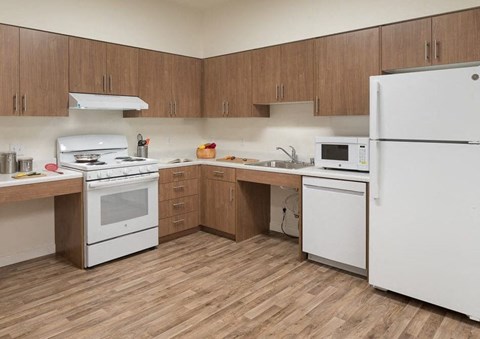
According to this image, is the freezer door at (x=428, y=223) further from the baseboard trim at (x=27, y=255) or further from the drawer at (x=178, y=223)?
the baseboard trim at (x=27, y=255)

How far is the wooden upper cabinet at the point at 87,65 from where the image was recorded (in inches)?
146

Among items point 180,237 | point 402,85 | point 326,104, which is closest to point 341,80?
point 326,104

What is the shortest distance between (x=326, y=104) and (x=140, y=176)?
2025mm

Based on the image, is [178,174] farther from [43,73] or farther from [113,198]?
[43,73]

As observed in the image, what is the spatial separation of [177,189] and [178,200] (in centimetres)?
14

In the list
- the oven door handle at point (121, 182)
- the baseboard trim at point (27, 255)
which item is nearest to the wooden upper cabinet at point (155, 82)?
the oven door handle at point (121, 182)

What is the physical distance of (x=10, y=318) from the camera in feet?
8.69

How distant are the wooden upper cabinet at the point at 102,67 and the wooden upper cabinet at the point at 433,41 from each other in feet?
8.62

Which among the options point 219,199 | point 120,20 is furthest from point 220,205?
point 120,20

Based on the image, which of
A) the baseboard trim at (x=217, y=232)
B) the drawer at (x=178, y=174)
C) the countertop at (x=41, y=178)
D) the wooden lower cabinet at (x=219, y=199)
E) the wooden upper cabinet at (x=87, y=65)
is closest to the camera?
the countertop at (x=41, y=178)

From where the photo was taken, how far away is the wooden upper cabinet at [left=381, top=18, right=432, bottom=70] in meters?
3.07

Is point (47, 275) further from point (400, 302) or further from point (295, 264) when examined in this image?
point (400, 302)

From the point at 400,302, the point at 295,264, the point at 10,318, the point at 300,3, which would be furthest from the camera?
the point at 300,3

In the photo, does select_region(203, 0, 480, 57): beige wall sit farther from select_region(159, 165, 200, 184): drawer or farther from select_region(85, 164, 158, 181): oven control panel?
select_region(85, 164, 158, 181): oven control panel
